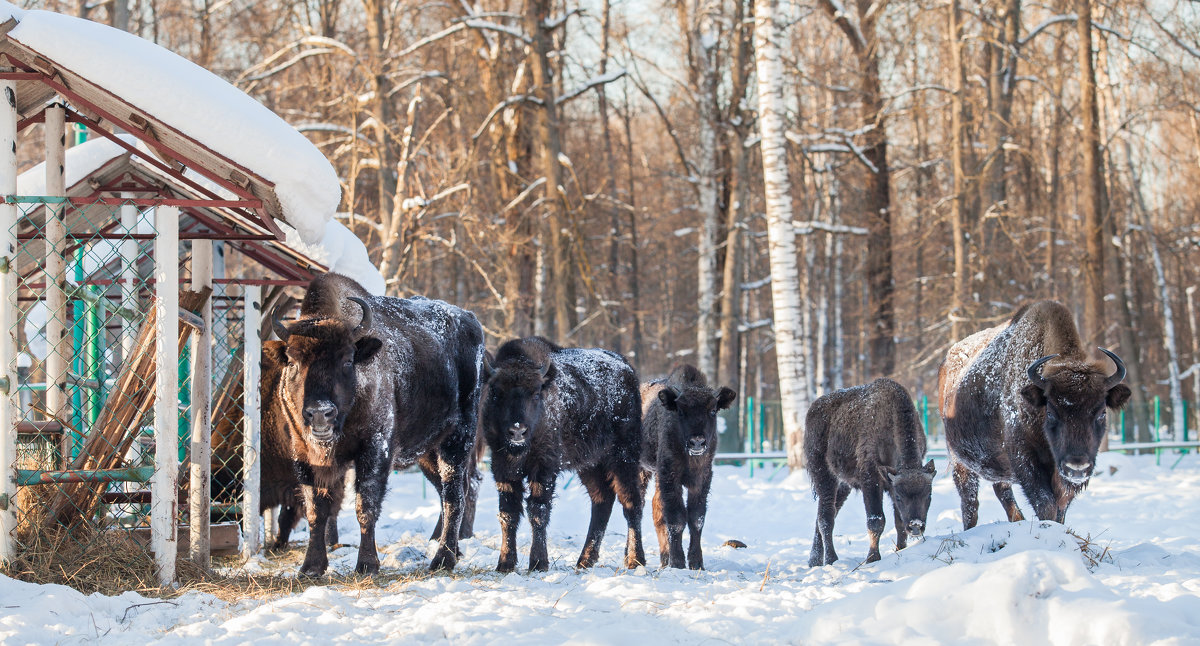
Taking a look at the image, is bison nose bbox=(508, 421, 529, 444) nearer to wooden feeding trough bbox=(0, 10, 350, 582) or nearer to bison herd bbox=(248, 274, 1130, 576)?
bison herd bbox=(248, 274, 1130, 576)

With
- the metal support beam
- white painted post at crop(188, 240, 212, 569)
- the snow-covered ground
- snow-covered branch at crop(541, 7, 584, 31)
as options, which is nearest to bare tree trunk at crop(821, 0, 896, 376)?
snow-covered branch at crop(541, 7, 584, 31)

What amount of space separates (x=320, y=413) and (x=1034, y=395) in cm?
584

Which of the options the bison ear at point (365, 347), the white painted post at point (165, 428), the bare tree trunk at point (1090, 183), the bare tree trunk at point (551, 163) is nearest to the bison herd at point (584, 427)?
the bison ear at point (365, 347)

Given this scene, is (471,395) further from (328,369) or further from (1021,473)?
(1021,473)

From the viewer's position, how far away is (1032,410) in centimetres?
882

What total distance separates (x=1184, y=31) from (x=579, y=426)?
1846cm

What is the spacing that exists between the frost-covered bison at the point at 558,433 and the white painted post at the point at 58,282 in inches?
129

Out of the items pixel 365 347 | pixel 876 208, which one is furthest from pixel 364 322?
pixel 876 208

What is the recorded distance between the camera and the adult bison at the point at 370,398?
7.18 meters

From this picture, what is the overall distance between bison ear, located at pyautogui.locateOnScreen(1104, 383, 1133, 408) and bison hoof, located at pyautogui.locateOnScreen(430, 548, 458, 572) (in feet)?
18.2

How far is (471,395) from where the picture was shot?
930 cm

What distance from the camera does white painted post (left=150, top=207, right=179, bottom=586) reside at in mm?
6770

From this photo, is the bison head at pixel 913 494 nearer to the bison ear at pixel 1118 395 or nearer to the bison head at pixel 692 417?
the bison ear at pixel 1118 395

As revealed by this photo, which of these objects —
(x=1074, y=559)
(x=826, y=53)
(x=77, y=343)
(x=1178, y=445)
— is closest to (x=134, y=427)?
(x=77, y=343)
